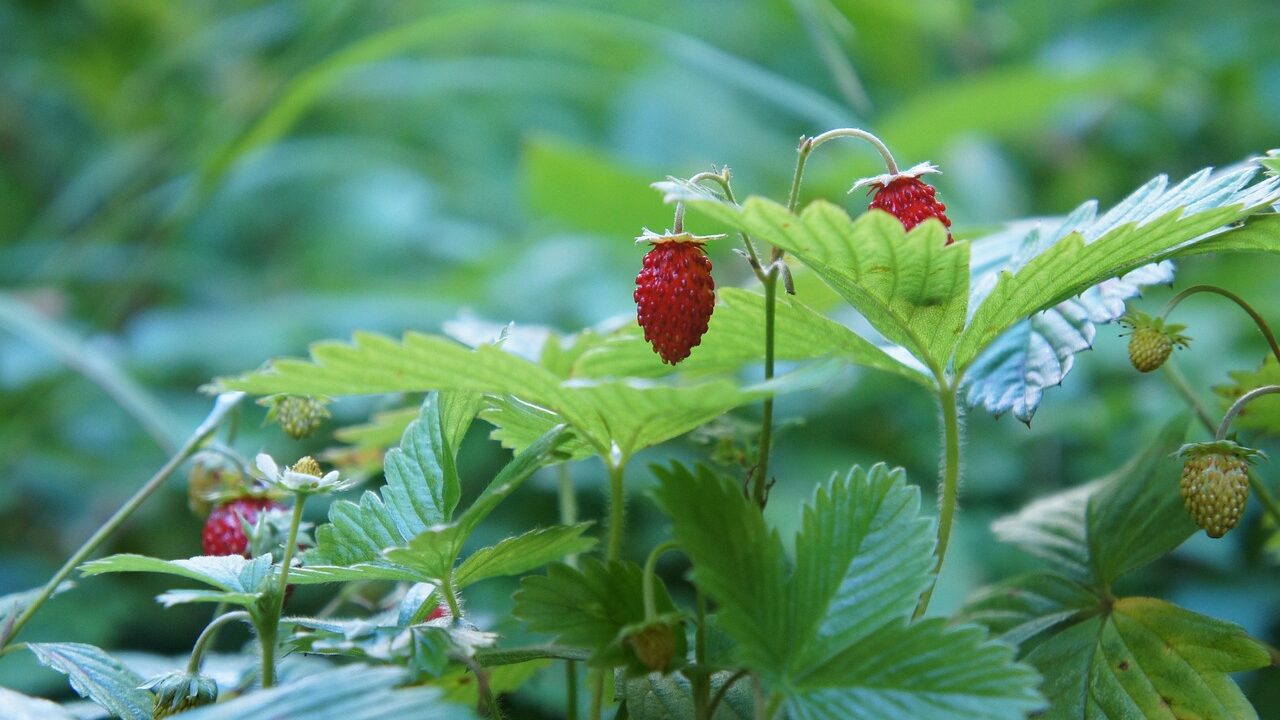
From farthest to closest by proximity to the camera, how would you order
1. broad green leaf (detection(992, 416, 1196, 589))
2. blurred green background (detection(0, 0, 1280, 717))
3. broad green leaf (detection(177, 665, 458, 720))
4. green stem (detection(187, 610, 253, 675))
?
blurred green background (detection(0, 0, 1280, 717))
broad green leaf (detection(992, 416, 1196, 589))
green stem (detection(187, 610, 253, 675))
broad green leaf (detection(177, 665, 458, 720))

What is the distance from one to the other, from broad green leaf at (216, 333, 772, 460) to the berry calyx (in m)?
0.31

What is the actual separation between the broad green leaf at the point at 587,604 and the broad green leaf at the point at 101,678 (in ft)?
0.79

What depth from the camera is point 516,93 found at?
3072 mm

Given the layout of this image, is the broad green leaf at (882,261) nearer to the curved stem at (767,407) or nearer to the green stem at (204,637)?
the curved stem at (767,407)

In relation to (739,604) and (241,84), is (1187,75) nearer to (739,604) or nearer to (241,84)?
(739,604)

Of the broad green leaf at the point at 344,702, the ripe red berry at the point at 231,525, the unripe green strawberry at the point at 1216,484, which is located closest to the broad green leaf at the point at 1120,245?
the unripe green strawberry at the point at 1216,484

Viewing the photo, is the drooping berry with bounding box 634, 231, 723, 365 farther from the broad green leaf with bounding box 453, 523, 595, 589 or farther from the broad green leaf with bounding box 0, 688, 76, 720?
the broad green leaf with bounding box 0, 688, 76, 720

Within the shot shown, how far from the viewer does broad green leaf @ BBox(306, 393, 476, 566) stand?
54 centimetres

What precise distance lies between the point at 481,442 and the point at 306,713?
1.18 meters

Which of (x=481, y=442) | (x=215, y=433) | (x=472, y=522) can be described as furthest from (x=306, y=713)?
(x=481, y=442)

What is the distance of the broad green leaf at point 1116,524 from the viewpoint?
2.16ft

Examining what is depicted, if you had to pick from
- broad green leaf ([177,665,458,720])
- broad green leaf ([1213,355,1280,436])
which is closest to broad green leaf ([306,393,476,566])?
broad green leaf ([177,665,458,720])

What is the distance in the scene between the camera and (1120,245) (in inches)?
20.4

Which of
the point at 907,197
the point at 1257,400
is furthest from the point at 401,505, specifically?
the point at 1257,400
